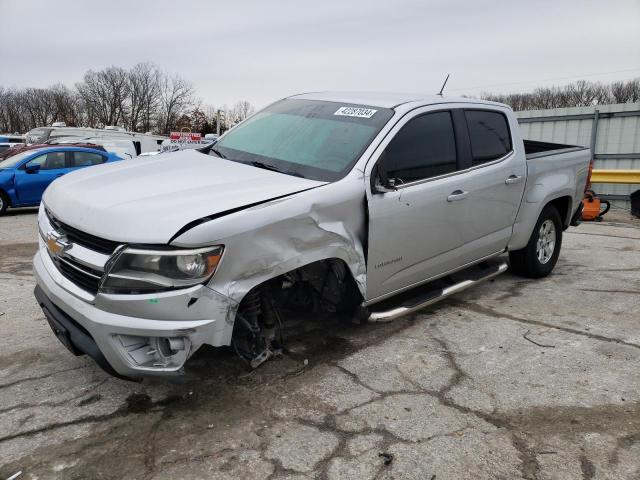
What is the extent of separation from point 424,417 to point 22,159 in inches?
461

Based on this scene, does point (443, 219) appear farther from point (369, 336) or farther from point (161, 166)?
point (161, 166)

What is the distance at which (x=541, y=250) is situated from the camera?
5609mm

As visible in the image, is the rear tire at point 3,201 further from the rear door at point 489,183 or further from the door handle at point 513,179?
the door handle at point 513,179

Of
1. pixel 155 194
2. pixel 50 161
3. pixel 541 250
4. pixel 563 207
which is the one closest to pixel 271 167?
pixel 155 194

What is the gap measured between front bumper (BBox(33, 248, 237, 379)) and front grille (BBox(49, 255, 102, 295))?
0.07m

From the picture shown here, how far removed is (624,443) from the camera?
8.89 ft

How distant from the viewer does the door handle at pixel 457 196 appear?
403 cm

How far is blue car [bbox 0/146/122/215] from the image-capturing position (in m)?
11.4

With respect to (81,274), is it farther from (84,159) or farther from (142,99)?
(142,99)

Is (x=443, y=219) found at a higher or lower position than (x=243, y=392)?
higher

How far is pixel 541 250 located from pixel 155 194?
13.9 ft

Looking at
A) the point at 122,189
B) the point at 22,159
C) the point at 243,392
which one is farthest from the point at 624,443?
the point at 22,159

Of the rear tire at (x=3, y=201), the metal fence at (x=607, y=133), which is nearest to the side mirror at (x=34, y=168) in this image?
the rear tire at (x=3, y=201)

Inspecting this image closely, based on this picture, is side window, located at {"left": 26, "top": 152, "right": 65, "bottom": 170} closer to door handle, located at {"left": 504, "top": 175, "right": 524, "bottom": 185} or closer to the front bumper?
the front bumper
